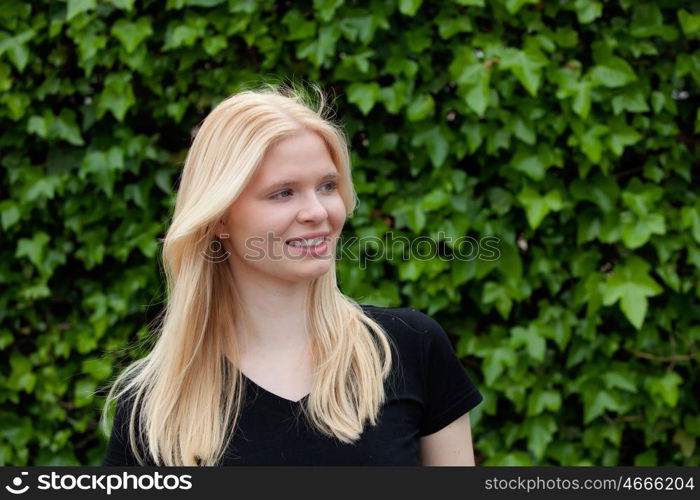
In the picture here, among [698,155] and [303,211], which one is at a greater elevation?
[303,211]

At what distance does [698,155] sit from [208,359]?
6.34ft

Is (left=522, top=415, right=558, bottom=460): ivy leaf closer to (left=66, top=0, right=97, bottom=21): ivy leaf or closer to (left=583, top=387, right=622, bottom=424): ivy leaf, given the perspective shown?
(left=583, top=387, right=622, bottom=424): ivy leaf

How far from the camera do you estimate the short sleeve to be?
1853 mm

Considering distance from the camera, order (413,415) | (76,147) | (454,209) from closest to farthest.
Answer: (413,415), (454,209), (76,147)

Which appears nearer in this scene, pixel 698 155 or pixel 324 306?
pixel 324 306

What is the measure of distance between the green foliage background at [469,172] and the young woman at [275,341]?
102 centimetres

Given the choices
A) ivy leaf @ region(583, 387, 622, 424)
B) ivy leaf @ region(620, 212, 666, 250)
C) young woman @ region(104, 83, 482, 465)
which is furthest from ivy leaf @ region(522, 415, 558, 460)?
young woman @ region(104, 83, 482, 465)

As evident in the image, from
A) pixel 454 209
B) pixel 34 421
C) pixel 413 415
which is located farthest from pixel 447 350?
pixel 34 421

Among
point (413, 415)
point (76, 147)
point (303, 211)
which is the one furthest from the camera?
point (76, 147)

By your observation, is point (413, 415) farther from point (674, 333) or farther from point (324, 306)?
point (674, 333)

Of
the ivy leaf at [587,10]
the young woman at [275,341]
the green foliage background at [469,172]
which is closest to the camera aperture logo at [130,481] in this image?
the young woman at [275,341]

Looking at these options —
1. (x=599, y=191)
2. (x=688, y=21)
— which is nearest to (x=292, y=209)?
(x=599, y=191)

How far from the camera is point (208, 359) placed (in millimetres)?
1817

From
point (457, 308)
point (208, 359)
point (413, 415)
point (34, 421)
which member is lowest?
point (34, 421)
